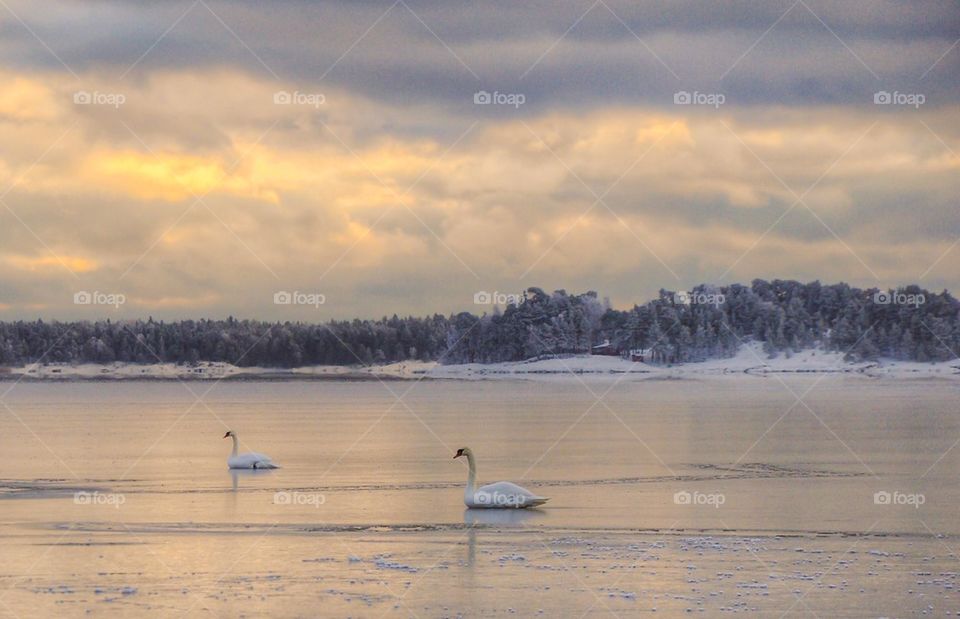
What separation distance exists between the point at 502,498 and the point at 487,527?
262 cm

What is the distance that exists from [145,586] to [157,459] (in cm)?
2303

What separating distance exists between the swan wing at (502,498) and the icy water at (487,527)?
46 cm

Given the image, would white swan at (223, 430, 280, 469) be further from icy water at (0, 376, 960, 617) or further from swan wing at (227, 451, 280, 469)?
icy water at (0, 376, 960, 617)

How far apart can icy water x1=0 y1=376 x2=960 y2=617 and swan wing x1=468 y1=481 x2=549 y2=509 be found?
1.52 ft

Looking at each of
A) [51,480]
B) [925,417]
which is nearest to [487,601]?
[51,480]

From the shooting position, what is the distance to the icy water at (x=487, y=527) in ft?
66.5

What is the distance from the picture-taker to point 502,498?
3022 cm

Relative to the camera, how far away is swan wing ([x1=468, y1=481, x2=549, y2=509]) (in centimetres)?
3022

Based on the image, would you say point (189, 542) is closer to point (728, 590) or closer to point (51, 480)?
point (728, 590)

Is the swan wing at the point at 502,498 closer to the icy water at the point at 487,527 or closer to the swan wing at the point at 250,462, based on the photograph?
the icy water at the point at 487,527

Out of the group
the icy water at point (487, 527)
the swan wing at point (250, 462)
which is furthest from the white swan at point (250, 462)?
the icy water at point (487, 527)

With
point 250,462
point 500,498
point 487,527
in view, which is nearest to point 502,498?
point 500,498

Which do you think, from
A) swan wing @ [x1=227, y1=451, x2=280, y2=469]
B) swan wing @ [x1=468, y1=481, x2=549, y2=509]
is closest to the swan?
swan wing @ [x1=468, y1=481, x2=549, y2=509]

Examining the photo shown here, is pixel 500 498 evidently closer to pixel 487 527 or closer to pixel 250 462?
pixel 487 527
